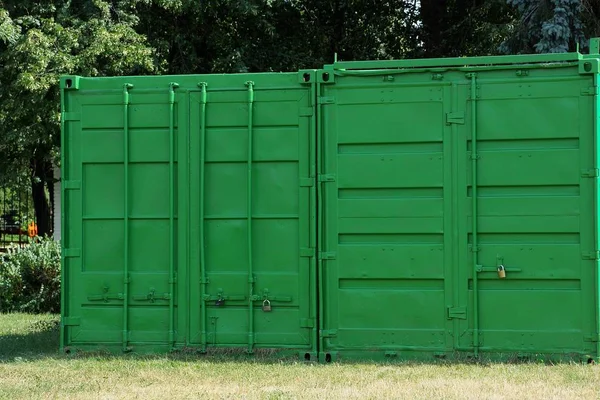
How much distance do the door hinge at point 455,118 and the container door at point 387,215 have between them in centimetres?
1

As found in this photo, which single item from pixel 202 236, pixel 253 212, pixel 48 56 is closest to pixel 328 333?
pixel 253 212

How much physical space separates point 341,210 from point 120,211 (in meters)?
2.19

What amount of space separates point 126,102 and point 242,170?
1327 millimetres

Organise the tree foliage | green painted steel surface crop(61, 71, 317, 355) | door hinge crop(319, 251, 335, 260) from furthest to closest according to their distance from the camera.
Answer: the tree foliage → green painted steel surface crop(61, 71, 317, 355) → door hinge crop(319, 251, 335, 260)

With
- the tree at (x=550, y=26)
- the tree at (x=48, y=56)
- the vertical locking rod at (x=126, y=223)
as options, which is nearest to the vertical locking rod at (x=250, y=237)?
the vertical locking rod at (x=126, y=223)

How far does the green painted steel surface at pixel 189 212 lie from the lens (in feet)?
27.1

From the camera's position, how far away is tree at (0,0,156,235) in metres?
14.4

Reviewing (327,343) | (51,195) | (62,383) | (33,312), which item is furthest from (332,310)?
(51,195)

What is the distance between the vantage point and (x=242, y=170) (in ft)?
27.3

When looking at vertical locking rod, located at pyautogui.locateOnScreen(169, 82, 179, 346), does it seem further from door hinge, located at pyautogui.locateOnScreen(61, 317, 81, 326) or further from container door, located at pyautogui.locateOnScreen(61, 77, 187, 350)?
door hinge, located at pyautogui.locateOnScreen(61, 317, 81, 326)

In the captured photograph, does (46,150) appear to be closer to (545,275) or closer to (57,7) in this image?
(57,7)

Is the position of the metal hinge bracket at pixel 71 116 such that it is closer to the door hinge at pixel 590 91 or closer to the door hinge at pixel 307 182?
the door hinge at pixel 307 182

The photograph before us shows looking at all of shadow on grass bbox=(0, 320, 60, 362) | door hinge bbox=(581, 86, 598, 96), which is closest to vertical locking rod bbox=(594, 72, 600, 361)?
door hinge bbox=(581, 86, 598, 96)

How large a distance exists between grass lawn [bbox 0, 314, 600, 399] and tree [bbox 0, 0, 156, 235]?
723 centimetres
